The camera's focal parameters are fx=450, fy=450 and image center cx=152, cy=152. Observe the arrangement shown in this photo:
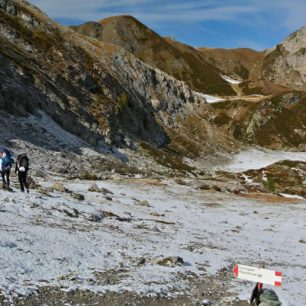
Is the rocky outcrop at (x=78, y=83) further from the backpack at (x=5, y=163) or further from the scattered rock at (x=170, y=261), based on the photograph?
the scattered rock at (x=170, y=261)

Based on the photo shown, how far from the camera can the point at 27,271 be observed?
14.7 meters

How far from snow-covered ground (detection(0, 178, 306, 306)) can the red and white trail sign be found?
3767 mm

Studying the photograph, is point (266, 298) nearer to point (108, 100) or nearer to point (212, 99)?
point (108, 100)

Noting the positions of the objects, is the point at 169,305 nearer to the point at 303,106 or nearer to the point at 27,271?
the point at 27,271

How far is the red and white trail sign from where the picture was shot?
39.3ft

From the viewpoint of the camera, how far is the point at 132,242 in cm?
2177

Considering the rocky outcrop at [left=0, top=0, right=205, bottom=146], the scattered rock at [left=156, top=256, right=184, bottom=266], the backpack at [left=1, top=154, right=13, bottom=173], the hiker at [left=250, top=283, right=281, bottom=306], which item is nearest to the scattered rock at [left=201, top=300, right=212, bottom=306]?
the hiker at [left=250, top=283, right=281, bottom=306]

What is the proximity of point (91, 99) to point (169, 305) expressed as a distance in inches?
3411

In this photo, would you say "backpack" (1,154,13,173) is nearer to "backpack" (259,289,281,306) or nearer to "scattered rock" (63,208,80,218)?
"scattered rock" (63,208,80,218)

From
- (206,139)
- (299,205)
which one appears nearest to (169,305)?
(299,205)

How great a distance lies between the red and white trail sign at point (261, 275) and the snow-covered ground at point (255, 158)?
3862 inches

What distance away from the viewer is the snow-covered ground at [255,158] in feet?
375

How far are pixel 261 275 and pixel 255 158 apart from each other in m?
120

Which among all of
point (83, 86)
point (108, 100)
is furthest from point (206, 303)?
point (108, 100)
